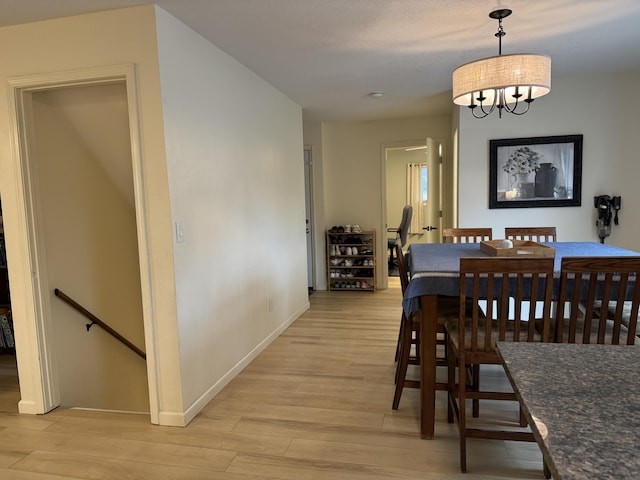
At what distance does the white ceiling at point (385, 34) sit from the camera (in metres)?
2.33

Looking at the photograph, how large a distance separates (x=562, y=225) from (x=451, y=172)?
1.70 metres

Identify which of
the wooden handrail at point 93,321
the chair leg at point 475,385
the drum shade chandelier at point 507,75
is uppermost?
the drum shade chandelier at point 507,75

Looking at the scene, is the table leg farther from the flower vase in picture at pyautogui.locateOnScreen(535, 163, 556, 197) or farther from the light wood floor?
the flower vase in picture at pyautogui.locateOnScreen(535, 163, 556, 197)

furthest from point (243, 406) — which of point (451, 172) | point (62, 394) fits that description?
point (451, 172)

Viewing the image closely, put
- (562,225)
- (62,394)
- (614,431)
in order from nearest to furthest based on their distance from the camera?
(614,431) → (62,394) → (562,225)

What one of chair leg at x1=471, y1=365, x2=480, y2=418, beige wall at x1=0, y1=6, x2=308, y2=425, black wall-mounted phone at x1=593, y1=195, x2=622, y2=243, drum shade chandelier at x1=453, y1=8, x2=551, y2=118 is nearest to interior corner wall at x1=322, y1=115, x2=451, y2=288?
black wall-mounted phone at x1=593, y1=195, x2=622, y2=243

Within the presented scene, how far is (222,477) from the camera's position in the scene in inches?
76.9

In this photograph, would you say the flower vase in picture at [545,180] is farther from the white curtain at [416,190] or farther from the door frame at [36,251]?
the white curtain at [416,190]

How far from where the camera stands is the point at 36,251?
2.55 m

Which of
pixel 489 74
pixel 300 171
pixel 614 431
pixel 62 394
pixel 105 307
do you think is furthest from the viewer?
pixel 300 171

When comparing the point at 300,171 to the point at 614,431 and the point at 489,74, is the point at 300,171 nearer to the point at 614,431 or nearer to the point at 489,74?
the point at 489,74

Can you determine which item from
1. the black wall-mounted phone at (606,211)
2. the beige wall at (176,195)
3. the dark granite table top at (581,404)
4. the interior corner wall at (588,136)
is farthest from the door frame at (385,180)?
the dark granite table top at (581,404)

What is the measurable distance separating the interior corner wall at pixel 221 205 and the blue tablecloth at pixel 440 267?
1.31 m

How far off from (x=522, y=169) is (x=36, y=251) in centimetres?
411
